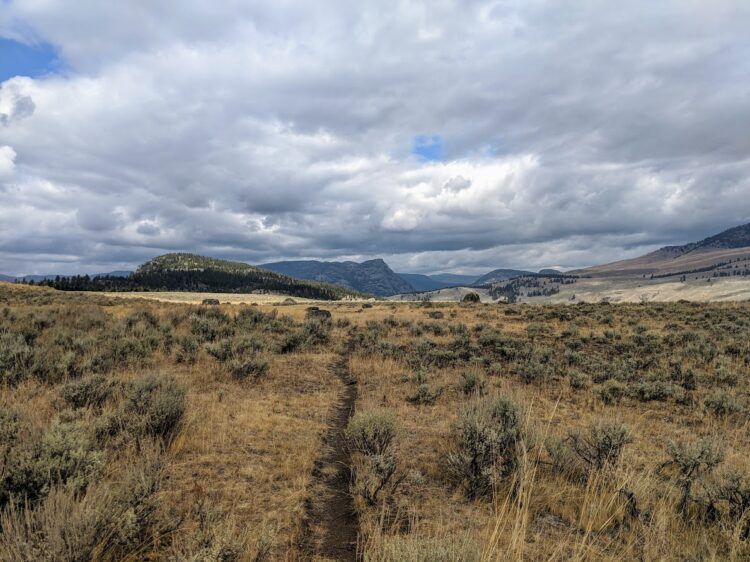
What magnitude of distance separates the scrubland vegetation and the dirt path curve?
0.06 metres

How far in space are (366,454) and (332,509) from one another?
142 centimetres

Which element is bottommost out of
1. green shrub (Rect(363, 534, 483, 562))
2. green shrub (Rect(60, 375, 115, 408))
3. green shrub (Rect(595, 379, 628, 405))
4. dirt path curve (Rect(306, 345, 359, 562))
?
green shrub (Rect(595, 379, 628, 405))

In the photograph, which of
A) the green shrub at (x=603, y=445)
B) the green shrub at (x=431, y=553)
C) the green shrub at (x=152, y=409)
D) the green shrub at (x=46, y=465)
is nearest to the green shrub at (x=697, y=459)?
the green shrub at (x=603, y=445)

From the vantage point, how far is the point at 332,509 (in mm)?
5418

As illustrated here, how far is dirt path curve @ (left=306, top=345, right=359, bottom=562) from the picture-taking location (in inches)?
180

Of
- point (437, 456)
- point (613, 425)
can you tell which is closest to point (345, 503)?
point (437, 456)

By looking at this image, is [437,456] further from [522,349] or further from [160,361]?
[522,349]

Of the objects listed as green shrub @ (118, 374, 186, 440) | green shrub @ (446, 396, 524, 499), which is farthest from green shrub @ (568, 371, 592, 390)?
green shrub @ (118, 374, 186, 440)

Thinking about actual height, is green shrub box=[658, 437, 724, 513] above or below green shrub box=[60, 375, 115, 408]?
below

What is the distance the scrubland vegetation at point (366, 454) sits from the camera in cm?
391

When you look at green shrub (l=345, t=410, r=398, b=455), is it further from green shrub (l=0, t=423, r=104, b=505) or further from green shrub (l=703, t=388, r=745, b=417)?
green shrub (l=703, t=388, r=745, b=417)

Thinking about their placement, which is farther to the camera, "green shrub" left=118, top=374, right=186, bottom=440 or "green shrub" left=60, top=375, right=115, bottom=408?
"green shrub" left=60, top=375, right=115, bottom=408

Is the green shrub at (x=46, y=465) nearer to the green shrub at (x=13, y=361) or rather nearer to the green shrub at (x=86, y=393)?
the green shrub at (x=86, y=393)

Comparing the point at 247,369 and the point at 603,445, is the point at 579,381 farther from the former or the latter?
the point at 247,369
